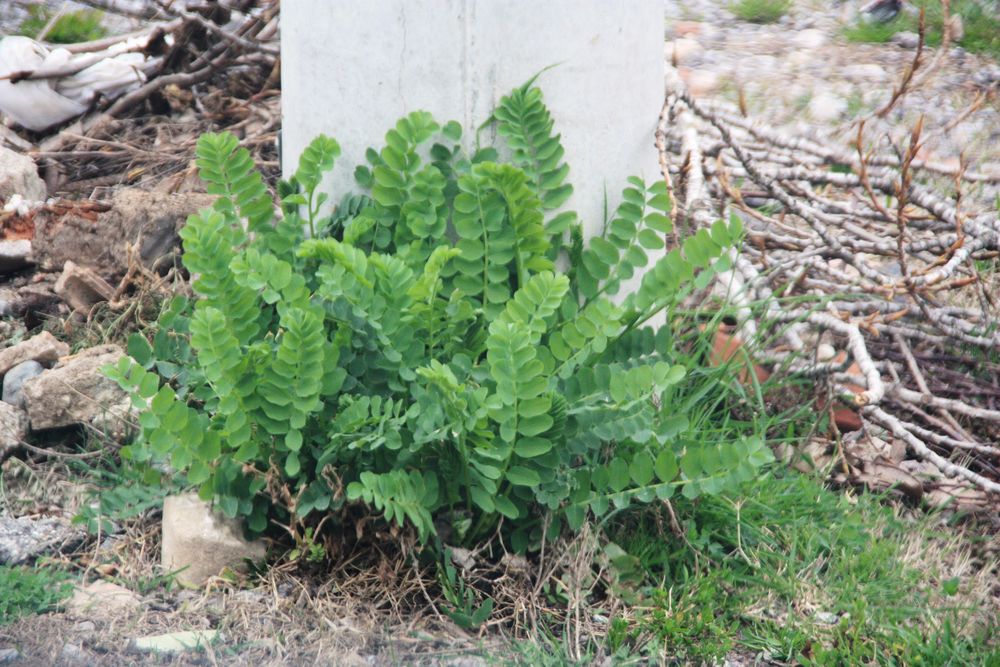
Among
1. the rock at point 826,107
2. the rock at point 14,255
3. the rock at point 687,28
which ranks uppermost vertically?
the rock at point 687,28

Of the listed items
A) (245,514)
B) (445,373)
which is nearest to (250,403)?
(245,514)

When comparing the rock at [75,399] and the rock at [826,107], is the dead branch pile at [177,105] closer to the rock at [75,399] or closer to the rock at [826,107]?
the rock at [75,399]

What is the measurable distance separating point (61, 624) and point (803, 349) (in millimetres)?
2193

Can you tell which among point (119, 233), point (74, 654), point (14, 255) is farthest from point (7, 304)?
point (74, 654)

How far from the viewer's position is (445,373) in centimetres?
211

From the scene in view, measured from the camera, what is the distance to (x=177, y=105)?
4738mm

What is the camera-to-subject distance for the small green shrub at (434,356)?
2244mm

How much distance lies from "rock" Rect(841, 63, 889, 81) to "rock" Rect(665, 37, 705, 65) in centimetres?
77

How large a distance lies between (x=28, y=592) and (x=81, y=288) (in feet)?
4.41

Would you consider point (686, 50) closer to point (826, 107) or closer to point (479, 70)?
point (826, 107)

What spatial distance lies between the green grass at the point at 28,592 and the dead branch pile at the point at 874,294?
1.84 meters

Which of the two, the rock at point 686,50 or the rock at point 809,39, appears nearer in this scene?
the rock at point 686,50

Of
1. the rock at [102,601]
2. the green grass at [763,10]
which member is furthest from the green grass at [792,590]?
the green grass at [763,10]

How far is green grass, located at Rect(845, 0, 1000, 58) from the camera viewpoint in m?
5.84
